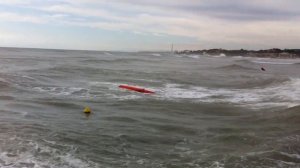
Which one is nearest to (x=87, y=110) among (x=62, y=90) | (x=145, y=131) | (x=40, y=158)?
(x=145, y=131)

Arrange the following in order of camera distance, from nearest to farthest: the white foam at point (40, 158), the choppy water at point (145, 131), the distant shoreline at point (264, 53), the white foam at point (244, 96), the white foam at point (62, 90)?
1. the white foam at point (40, 158)
2. the choppy water at point (145, 131)
3. the white foam at point (244, 96)
4. the white foam at point (62, 90)
5. the distant shoreline at point (264, 53)

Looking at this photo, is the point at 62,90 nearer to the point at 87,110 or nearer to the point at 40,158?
the point at 87,110

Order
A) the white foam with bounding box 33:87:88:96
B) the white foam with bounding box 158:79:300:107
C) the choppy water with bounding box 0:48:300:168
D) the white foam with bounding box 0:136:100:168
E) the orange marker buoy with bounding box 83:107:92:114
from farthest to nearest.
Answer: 1. the white foam with bounding box 33:87:88:96
2. the white foam with bounding box 158:79:300:107
3. the orange marker buoy with bounding box 83:107:92:114
4. the choppy water with bounding box 0:48:300:168
5. the white foam with bounding box 0:136:100:168

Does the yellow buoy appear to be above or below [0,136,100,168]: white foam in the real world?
above

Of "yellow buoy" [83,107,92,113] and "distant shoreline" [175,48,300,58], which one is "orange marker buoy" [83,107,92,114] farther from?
"distant shoreline" [175,48,300,58]

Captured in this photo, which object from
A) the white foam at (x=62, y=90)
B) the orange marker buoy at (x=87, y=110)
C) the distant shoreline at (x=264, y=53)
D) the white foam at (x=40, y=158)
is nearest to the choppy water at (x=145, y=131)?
the white foam at (x=40, y=158)

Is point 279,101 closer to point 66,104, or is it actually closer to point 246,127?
point 246,127

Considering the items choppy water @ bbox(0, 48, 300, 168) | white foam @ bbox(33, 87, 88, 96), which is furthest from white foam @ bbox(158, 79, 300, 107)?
white foam @ bbox(33, 87, 88, 96)

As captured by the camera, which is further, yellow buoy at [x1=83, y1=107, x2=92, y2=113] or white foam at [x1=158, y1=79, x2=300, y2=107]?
white foam at [x1=158, y1=79, x2=300, y2=107]

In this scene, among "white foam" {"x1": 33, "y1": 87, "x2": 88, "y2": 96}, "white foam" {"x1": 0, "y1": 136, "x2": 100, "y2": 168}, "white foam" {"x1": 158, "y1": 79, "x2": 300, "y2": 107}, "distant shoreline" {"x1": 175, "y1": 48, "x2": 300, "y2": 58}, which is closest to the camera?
"white foam" {"x1": 0, "y1": 136, "x2": 100, "y2": 168}

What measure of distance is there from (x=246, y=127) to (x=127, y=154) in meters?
4.34

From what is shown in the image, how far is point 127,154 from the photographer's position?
28.1 ft

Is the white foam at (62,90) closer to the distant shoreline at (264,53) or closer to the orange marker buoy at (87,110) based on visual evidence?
the orange marker buoy at (87,110)

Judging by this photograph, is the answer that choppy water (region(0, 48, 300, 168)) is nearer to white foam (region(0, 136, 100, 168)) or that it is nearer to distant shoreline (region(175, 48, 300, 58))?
white foam (region(0, 136, 100, 168))
